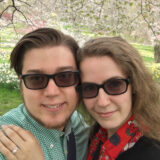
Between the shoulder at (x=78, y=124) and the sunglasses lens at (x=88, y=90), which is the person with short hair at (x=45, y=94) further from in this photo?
the shoulder at (x=78, y=124)

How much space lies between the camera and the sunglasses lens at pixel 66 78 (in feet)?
6.22

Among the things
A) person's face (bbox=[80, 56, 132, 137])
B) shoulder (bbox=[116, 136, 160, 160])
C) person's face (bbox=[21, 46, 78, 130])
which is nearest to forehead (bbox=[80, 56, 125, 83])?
person's face (bbox=[80, 56, 132, 137])

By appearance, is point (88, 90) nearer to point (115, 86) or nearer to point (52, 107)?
point (115, 86)

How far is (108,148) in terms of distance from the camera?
1863 millimetres

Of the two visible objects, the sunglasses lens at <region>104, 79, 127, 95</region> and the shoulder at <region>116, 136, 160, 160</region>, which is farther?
the sunglasses lens at <region>104, 79, 127, 95</region>

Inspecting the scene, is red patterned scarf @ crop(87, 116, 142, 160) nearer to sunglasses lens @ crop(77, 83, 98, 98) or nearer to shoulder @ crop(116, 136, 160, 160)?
shoulder @ crop(116, 136, 160, 160)

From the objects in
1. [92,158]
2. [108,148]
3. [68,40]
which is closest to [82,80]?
[68,40]

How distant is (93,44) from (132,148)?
102 centimetres

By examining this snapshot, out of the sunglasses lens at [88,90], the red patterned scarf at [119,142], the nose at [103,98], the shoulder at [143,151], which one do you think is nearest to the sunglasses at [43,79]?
the sunglasses lens at [88,90]

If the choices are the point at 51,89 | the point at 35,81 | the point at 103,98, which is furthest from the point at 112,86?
the point at 35,81

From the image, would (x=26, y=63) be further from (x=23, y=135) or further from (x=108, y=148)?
(x=108, y=148)

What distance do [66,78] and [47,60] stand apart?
249mm

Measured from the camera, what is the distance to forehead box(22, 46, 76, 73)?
6.09 ft

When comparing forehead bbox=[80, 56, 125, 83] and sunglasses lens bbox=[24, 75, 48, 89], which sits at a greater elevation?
forehead bbox=[80, 56, 125, 83]
